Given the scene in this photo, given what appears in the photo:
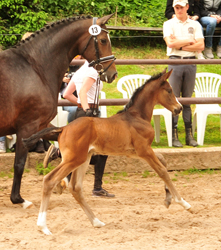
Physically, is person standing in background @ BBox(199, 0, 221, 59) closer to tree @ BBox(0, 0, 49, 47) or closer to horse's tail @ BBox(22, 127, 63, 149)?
tree @ BBox(0, 0, 49, 47)

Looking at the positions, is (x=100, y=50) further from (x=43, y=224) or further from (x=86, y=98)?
(x=43, y=224)

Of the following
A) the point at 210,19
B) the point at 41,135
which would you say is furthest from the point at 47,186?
the point at 210,19

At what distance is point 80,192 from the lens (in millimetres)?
4359

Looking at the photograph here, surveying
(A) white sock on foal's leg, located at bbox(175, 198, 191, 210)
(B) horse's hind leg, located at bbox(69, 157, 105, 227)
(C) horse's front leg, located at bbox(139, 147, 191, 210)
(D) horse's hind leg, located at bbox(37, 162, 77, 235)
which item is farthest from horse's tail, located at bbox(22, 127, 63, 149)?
(A) white sock on foal's leg, located at bbox(175, 198, 191, 210)

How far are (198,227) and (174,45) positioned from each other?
3.56 m

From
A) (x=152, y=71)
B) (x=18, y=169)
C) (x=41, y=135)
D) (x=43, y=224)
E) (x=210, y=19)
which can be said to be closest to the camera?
(x=43, y=224)

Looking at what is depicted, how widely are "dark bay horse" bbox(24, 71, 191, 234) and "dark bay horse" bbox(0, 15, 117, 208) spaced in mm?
Result: 468

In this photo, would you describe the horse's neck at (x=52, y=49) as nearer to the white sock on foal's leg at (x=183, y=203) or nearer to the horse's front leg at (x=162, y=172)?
the horse's front leg at (x=162, y=172)

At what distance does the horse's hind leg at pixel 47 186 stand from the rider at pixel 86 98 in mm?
862

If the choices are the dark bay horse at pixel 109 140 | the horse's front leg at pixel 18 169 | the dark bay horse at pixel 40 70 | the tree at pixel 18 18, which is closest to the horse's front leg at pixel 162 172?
the dark bay horse at pixel 109 140

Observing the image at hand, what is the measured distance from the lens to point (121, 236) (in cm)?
394

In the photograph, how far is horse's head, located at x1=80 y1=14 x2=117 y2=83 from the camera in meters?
4.82

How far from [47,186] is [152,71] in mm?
6288

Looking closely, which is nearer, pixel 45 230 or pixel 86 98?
pixel 45 230
